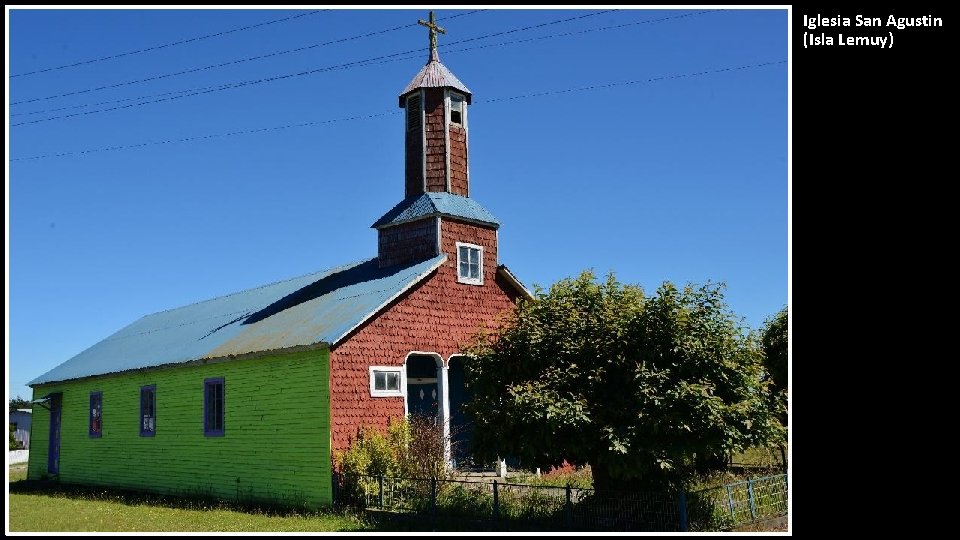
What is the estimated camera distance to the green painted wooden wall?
2114 centimetres

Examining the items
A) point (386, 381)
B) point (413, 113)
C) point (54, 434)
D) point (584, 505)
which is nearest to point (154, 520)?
point (386, 381)

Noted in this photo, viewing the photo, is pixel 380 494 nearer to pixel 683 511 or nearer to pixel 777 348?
pixel 683 511

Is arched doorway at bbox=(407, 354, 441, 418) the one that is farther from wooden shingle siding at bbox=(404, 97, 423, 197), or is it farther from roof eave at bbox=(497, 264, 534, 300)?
wooden shingle siding at bbox=(404, 97, 423, 197)

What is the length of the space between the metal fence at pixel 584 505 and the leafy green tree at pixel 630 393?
0.55 metres

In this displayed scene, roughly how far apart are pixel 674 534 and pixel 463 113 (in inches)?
667

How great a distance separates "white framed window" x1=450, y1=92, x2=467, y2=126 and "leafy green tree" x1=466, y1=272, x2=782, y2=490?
11.2 m

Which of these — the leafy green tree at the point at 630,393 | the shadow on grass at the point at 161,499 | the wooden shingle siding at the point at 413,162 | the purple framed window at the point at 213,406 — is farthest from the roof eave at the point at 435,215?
the shadow on grass at the point at 161,499

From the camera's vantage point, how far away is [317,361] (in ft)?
69.8

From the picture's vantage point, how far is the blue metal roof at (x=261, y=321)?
75.0 feet

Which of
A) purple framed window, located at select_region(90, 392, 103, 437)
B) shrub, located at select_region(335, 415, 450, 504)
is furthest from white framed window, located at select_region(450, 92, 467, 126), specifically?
purple framed window, located at select_region(90, 392, 103, 437)

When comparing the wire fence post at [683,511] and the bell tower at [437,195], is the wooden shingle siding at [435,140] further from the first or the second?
the wire fence post at [683,511]

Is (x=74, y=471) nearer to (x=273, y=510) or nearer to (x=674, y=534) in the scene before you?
(x=273, y=510)

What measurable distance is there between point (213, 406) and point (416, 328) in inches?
250
